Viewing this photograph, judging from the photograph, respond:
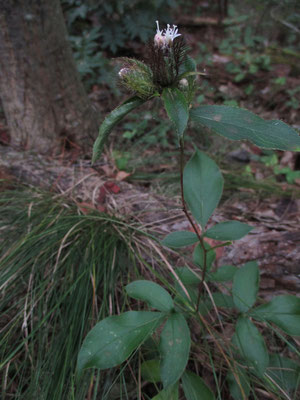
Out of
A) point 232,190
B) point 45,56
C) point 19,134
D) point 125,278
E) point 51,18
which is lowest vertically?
point 125,278

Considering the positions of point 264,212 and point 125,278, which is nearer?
point 125,278

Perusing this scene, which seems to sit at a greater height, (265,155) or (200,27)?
(200,27)

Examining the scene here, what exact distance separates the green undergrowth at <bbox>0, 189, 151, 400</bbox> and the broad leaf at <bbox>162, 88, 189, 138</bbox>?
65cm

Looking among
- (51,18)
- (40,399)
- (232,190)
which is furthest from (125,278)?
(51,18)

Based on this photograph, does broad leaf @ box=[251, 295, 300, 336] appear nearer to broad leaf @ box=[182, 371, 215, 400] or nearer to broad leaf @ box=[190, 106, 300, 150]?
broad leaf @ box=[182, 371, 215, 400]

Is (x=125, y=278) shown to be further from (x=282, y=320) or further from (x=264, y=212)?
(x=264, y=212)

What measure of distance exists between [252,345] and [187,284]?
10.6 inches

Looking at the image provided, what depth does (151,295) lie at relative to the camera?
82 centimetres

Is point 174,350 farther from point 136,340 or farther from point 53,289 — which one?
point 53,289

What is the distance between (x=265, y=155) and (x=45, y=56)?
1.74m

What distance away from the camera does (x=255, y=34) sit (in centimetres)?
359

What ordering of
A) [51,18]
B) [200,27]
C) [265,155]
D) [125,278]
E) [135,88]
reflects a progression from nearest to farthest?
[135,88] → [125,278] → [51,18] → [265,155] → [200,27]

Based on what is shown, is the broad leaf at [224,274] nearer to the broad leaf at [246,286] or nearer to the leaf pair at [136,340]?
the broad leaf at [246,286]

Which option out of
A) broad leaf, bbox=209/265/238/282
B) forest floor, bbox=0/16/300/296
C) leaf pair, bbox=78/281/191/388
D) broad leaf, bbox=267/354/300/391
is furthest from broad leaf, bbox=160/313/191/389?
forest floor, bbox=0/16/300/296
